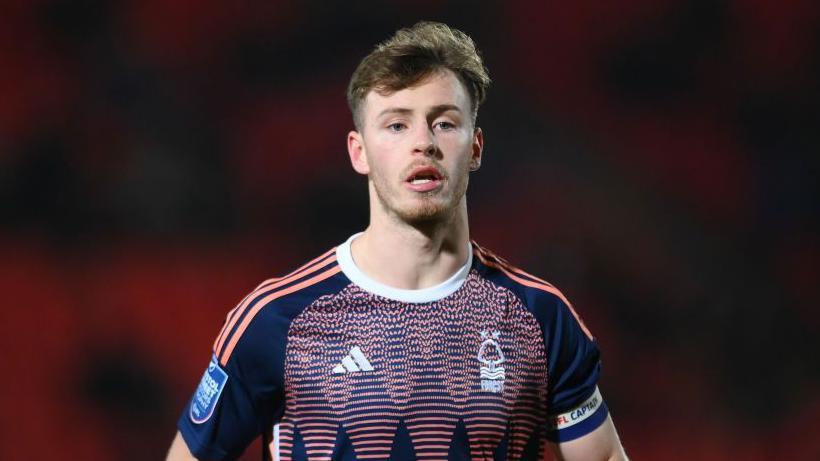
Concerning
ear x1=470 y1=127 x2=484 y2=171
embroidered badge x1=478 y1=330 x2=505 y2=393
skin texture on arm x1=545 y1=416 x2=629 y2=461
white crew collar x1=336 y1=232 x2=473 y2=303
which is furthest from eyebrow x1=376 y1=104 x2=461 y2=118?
skin texture on arm x1=545 y1=416 x2=629 y2=461

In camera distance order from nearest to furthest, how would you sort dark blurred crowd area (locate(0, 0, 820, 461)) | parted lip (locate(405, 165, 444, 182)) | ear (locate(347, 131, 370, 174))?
parted lip (locate(405, 165, 444, 182))
ear (locate(347, 131, 370, 174))
dark blurred crowd area (locate(0, 0, 820, 461))

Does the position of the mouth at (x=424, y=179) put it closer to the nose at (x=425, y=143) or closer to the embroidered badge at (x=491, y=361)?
the nose at (x=425, y=143)

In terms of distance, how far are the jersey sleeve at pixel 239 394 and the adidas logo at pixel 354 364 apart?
0.10m

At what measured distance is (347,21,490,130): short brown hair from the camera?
1956mm

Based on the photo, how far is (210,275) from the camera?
3375 mm

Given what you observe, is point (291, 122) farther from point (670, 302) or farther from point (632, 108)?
point (670, 302)

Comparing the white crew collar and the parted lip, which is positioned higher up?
the parted lip

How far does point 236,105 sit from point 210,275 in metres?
0.49

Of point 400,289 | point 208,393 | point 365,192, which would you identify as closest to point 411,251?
point 400,289

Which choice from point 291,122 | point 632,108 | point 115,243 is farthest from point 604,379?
point 115,243

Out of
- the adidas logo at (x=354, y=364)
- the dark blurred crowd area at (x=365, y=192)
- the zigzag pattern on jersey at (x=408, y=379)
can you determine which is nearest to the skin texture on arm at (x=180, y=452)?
the zigzag pattern on jersey at (x=408, y=379)

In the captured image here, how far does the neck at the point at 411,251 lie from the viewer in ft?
6.51

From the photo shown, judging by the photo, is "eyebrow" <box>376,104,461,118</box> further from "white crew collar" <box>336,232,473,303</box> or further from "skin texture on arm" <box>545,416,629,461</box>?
"skin texture on arm" <box>545,416,629,461</box>

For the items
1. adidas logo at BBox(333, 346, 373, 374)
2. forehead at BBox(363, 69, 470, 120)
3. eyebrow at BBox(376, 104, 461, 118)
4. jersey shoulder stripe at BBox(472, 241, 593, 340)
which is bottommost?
adidas logo at BBox(333, 346, 373, 374)
